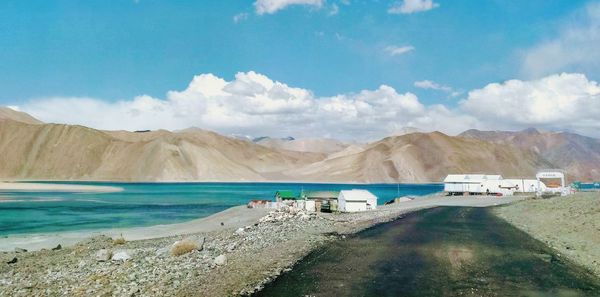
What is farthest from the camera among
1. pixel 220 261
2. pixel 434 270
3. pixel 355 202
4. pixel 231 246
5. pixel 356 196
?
pixel 356 196

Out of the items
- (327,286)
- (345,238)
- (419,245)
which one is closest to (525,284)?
(327,286)

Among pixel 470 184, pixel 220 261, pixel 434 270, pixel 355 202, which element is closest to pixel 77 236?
pixel 220 261

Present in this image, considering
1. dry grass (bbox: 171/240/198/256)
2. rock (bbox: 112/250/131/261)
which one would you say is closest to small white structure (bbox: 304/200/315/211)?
dry grass (bbox: 171/240/198/256)

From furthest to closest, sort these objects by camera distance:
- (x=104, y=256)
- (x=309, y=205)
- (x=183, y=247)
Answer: (x=309, y=205), (x=183, y=247), (x=104, y=256)

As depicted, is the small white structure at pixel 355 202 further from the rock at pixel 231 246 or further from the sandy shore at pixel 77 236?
the rock at pixel 231 246

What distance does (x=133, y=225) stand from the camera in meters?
52.0

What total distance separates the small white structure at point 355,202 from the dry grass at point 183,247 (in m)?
38.5

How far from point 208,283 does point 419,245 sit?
12233mm

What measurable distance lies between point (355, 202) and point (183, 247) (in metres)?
40.3

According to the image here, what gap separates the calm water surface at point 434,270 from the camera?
15.3 m

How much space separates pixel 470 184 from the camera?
104m

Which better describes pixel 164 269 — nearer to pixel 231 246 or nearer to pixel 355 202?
pixel 231 246

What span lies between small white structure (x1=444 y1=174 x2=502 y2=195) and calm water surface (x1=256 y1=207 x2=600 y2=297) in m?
77.4

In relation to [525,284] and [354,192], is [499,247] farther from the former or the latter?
[354,192]
